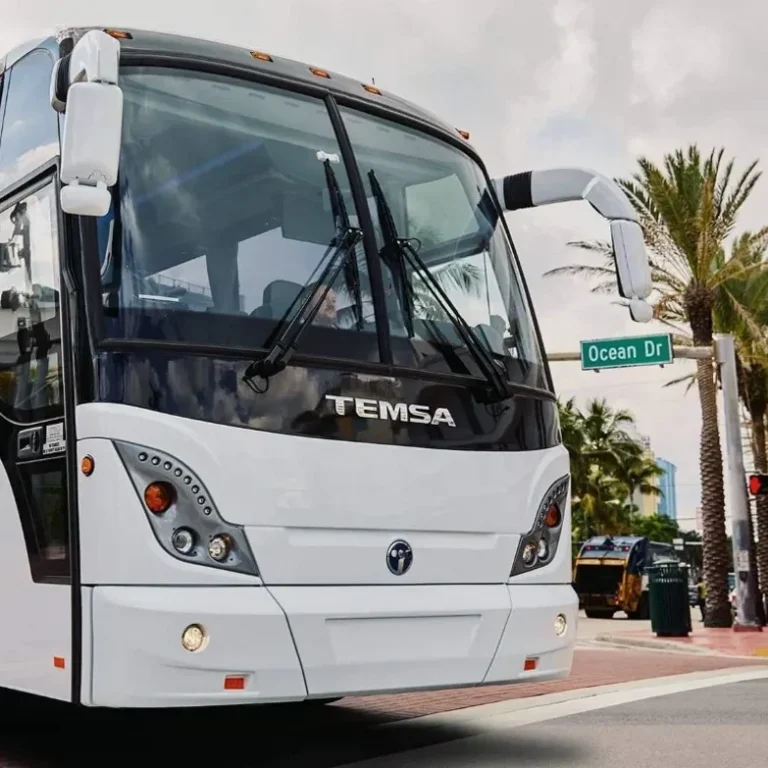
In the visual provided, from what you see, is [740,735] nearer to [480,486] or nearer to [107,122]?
[480,486]

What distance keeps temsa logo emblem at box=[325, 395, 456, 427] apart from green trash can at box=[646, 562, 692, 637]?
1482cm

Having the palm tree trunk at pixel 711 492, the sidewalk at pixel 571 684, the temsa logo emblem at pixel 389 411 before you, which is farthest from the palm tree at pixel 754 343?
the temsa logo emblem at pixel 389 411

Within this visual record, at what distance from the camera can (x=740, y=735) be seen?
6871 millimetres

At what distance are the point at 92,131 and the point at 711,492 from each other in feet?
75.2

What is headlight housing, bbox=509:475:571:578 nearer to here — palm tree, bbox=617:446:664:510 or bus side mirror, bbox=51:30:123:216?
bus side mirror, bbox=51:30:123:216

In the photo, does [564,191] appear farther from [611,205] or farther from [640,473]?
[640,473]

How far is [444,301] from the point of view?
5.98 meters

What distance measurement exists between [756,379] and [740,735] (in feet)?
87.9

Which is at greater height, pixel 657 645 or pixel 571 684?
pixel 571 684

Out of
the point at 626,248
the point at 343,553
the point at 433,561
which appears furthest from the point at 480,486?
the point at 626,248

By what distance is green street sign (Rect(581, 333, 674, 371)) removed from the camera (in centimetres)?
2002

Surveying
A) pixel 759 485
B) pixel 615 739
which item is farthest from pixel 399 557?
pixel 759 485

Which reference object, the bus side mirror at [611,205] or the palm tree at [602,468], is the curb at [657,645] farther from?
the palm tree at [602,468]

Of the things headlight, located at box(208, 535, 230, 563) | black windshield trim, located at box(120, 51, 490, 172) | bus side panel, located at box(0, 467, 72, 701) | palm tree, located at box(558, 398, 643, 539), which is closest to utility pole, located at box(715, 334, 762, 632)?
black windshield trim, located at box(120, 51, 490, 172)
